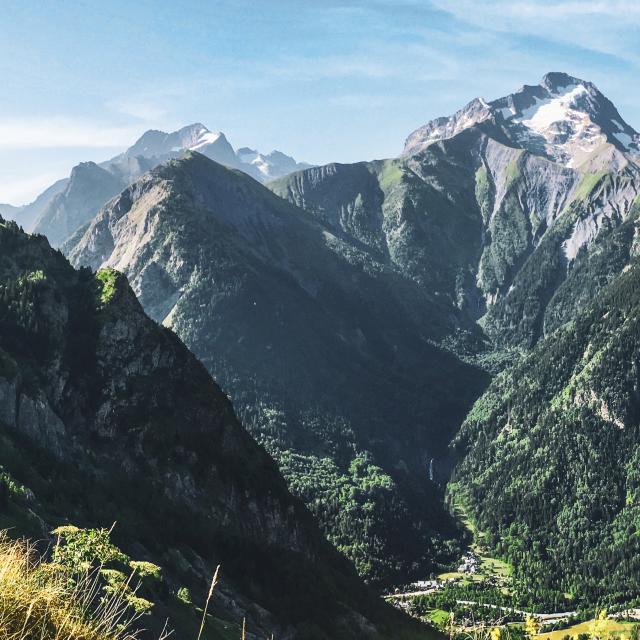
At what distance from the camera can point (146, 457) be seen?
134 metres

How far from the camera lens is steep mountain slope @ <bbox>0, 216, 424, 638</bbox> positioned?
340 feet

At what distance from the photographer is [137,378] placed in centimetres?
14700

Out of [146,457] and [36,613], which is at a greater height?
[36,613]

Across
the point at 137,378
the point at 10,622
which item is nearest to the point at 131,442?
the point at 137,378

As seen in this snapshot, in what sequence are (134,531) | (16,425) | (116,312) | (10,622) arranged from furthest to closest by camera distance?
(116,312) → (16,425) → (134,531) → (10,622)

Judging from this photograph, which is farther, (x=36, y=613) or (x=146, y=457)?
(x=146, y=457)

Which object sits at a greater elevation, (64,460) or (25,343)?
(25,343)

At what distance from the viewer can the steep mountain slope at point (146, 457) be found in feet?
340

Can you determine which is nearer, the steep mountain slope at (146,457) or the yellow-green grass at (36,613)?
the yellow-green grass at (36,613)

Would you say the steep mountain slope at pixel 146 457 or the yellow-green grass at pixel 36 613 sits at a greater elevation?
the yellow-green grass at pixel 36 613

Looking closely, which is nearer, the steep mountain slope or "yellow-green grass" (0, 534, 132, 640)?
"yellow-green grass" (0, 534, 132, 640)

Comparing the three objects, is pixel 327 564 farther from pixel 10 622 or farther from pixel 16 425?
pixel 10 622

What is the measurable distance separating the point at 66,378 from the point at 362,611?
2916 inches

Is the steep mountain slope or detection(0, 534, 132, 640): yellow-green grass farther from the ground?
detection(0, 534, 132, 640): yellow-green grass
